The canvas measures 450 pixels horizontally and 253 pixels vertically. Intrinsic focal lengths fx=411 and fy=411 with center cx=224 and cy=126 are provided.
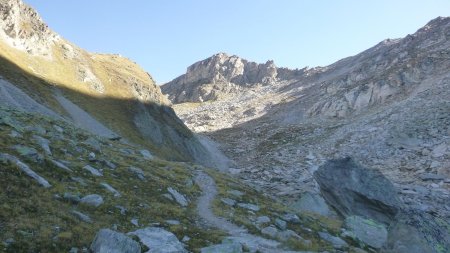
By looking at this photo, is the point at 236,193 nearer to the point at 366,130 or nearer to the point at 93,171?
the point at 93,171

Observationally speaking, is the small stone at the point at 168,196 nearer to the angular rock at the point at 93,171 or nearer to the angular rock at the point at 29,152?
the angular rock at the point at 93,171

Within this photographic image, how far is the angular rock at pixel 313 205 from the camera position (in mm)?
31500

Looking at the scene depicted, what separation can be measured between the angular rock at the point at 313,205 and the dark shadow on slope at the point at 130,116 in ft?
82.3

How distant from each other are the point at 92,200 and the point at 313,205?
18.8m

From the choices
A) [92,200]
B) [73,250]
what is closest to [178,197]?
[92,200]

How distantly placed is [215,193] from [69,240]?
54.8 ft

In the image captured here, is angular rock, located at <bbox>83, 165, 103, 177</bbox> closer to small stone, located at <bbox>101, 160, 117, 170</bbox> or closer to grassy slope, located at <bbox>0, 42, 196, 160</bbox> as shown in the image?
small stone, located at <bbox>101, 160, 117, 170</bbox>

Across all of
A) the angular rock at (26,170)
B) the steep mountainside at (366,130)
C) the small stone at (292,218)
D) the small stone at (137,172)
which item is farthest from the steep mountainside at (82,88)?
the angular rock at (26,170)

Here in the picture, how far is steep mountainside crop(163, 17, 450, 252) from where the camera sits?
43391 millimetres

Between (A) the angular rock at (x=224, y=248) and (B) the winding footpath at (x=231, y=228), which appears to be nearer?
(A) the angular rock at (x=224, y=248)

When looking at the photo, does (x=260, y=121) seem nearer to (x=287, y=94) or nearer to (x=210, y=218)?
(x=287, y=94)

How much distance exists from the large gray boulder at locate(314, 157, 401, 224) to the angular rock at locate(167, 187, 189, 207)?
13.1 m

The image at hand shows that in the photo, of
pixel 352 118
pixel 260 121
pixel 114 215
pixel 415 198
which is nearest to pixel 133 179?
pixel 114 215

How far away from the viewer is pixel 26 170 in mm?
18469
